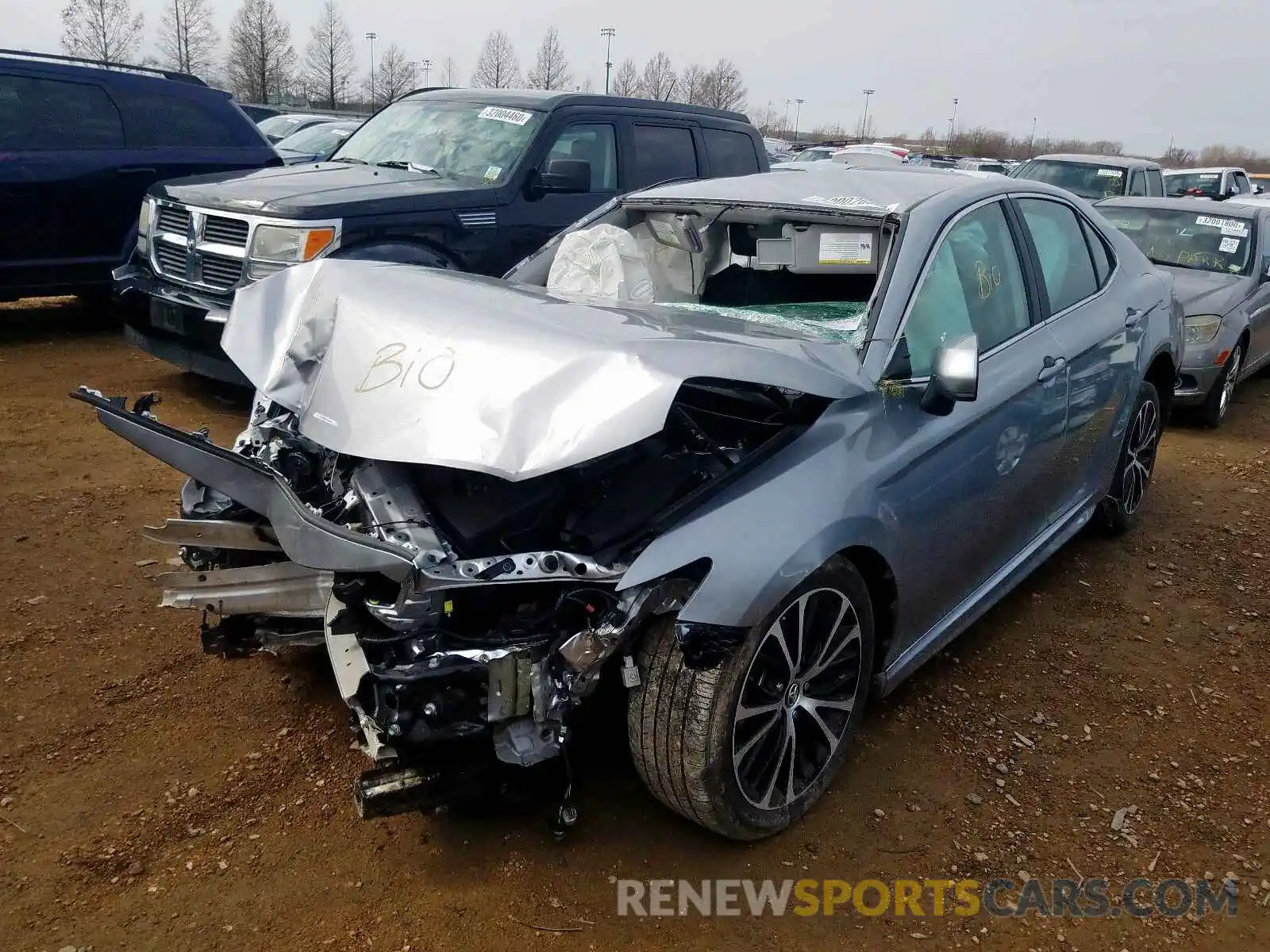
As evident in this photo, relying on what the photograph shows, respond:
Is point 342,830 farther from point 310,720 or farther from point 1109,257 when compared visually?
point 1109,257

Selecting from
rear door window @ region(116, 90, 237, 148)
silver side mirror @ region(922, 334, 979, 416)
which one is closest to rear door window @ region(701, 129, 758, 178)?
rear door window @ region(116, 90, 237, 148)

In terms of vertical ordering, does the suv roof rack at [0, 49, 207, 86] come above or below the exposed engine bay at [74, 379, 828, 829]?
above

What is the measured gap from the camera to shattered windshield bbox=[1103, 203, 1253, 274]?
8031 millimetres

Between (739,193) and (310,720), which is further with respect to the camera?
(739,193)

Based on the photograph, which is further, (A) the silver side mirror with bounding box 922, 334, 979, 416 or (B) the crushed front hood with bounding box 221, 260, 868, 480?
(A) the silver side mirror with bounding box 922, 334, 979, 416

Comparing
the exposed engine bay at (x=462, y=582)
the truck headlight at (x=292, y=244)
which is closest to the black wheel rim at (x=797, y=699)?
the exposed engine bay at (x=462, y=582)

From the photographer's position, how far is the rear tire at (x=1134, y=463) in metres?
4.67

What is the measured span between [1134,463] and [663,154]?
4030mm

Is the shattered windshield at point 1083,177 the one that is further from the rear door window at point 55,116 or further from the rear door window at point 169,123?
the rear door window at point 55,116

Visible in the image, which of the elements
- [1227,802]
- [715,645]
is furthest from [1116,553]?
[715,645]

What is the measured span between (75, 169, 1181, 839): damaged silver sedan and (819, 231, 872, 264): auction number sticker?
1cm

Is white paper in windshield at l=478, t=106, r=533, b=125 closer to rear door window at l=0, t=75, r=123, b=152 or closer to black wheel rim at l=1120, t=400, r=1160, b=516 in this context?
rear door window at l=0, t=75, r=123, b=152

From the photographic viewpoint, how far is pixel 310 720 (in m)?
3.21

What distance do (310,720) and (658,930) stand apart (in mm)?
1389
